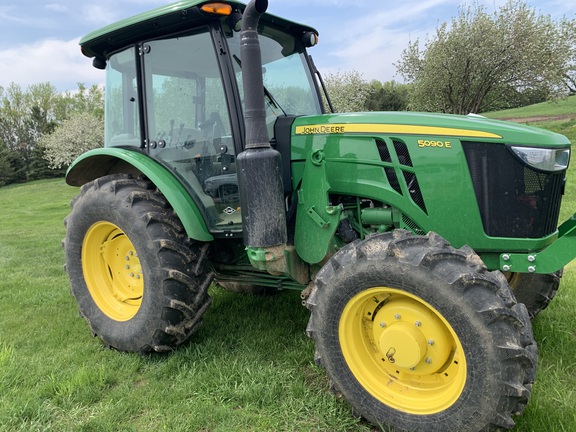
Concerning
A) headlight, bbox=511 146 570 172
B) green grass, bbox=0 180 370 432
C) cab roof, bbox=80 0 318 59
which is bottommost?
green grass, bbox=0 180 370 432

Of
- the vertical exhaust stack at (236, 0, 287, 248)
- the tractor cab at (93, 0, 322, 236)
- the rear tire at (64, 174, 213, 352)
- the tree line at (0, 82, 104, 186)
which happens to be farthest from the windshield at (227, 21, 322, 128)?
the tree line at (0, 82, 104, 186)

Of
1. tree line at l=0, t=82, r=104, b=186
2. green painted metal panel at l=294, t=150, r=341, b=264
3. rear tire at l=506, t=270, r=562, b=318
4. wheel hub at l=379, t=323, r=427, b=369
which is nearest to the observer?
wheel hub at l=379, t=323, r=427, b=369

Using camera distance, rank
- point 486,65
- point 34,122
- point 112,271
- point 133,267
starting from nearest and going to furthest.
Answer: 1. point 133,267
2. point 112,271
3. point 486,65
4. point 34,122

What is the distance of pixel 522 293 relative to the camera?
10.5 ft

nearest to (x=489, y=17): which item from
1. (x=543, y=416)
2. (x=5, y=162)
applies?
(x=543, y=416)

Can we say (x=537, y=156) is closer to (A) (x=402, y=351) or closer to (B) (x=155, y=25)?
(A) (x=402, y=351)

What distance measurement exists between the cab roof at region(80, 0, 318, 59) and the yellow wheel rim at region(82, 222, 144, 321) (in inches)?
55.8

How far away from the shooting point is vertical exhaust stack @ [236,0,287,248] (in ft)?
8.31

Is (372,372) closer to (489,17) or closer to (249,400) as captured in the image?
(249,400)

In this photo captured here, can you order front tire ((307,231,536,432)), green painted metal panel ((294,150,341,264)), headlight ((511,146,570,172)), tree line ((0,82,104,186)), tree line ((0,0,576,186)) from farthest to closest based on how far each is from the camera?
1. tree line ((0,82,104,186))
2. tree line ((0,0,576,186))
3. green painted metal panel ((294,150,341,264))
4. headlight ((511,146,570,172))
5. front tire ((307,231,536,432))

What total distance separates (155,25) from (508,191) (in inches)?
98.6

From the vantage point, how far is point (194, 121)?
10.4 ft

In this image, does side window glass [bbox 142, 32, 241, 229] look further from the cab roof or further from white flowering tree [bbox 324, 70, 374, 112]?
white flowering tree [bbox 324, 70, 374, 112]

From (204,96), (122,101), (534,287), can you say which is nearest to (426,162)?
(534,287)
